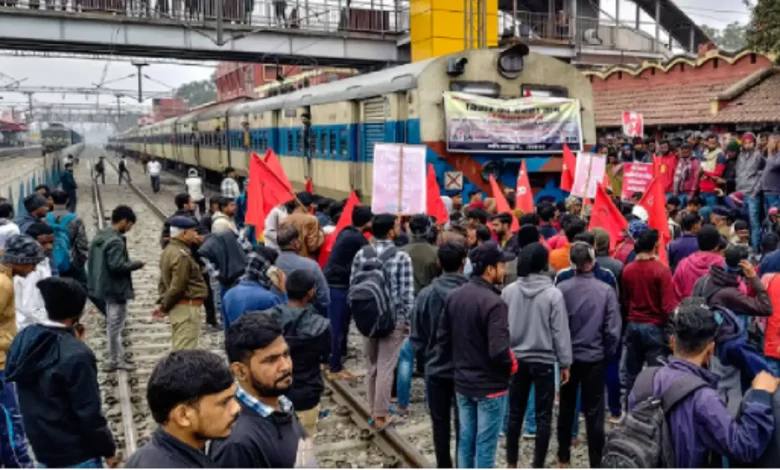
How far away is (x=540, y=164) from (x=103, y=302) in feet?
21.6

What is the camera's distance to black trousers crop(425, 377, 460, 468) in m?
4.76

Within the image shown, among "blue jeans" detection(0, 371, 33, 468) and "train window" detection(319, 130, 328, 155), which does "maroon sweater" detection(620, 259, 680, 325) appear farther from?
"train window" detection(319, 130, 328, 155)

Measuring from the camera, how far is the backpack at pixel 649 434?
269cm

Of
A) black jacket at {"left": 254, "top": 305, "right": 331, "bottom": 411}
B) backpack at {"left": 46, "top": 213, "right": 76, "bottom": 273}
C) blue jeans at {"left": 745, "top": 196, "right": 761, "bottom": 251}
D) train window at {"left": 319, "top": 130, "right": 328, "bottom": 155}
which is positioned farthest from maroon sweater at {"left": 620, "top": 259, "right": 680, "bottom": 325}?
train window at {"left": 319, "top": 130, "right": 328, "bottom": 155}

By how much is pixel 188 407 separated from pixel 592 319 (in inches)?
123

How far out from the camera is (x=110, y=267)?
6566 millimetres

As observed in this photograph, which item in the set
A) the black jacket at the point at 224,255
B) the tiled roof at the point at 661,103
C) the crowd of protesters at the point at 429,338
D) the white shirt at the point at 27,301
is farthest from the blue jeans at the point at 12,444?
the tiled roof at the point at 661,103

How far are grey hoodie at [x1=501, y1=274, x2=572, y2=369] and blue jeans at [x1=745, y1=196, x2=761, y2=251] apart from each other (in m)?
6.91

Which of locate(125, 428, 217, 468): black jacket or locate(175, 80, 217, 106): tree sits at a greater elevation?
locate(175, 80, 217, 106): tree

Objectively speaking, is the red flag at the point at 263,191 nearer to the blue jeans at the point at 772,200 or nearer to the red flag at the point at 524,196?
the red flag at the point at 524,196

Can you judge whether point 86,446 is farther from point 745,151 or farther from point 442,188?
point 745,151

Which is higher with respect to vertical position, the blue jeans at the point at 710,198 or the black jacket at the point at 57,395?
the blue jeans at the point at 710,198

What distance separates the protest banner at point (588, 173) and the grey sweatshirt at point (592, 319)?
4.09 metres

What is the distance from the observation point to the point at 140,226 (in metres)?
18.4
